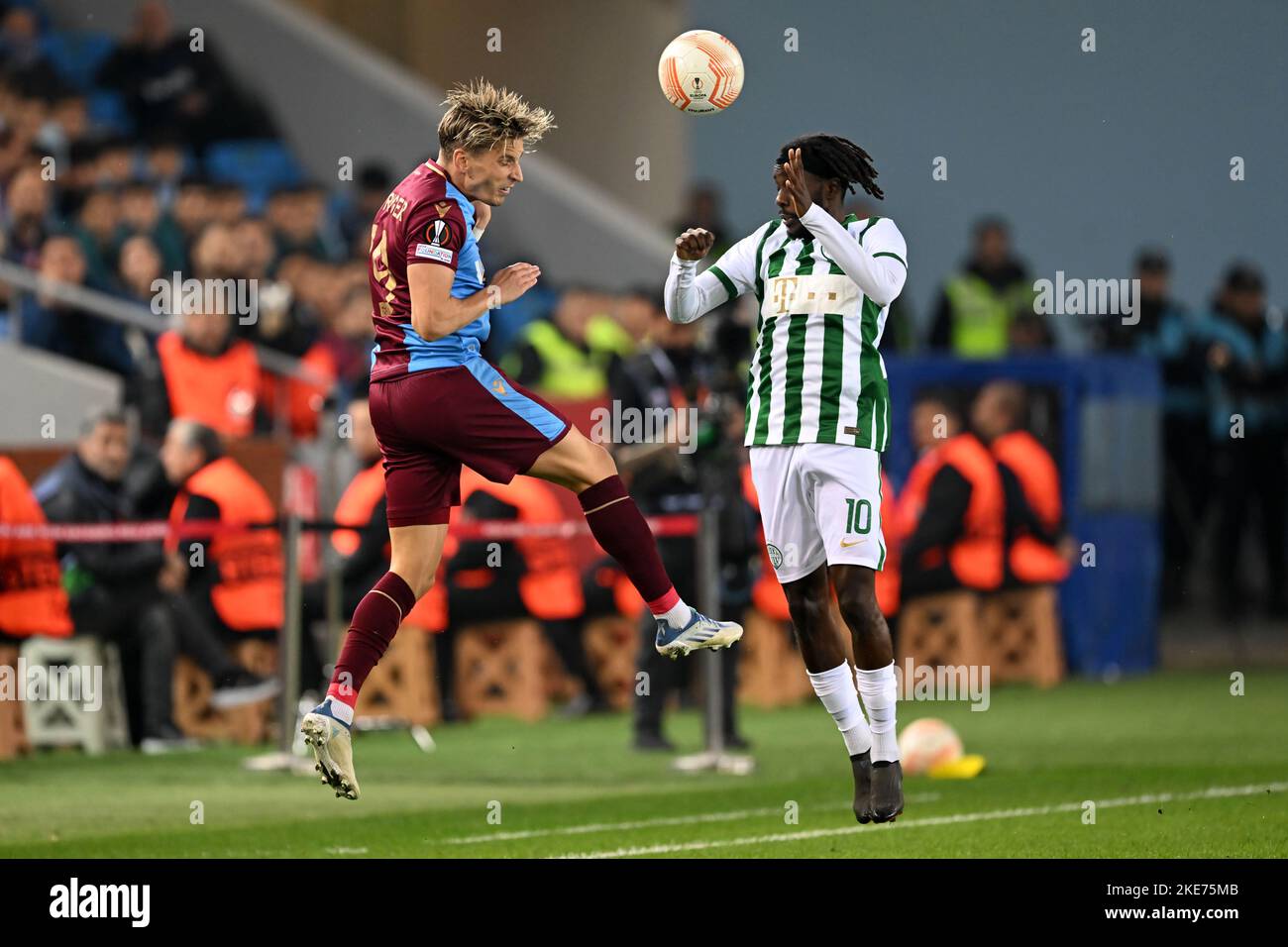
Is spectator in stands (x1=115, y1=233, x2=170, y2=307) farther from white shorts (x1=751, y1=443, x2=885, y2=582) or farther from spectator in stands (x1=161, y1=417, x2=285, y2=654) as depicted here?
white shorts (x1=751, y1=443, x2=885, y2=582)

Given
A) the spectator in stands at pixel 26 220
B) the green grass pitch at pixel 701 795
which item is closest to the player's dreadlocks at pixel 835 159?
the green grass pitch at pixel 701 795

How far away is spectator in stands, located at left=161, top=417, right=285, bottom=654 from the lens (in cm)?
1290

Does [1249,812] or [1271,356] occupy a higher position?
[1271,356]

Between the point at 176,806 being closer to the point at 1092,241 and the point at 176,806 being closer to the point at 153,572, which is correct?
the point at 153,572

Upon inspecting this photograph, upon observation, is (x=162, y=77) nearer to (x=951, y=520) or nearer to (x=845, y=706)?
(x=951, y=520)

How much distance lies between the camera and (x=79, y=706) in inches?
487

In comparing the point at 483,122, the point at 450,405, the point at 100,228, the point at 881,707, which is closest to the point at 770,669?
the point at 100,228

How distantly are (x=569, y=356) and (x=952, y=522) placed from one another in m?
3.51

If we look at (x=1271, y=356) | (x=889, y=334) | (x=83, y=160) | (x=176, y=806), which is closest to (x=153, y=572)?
(x=176, y=806)

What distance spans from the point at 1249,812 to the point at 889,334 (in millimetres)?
8936

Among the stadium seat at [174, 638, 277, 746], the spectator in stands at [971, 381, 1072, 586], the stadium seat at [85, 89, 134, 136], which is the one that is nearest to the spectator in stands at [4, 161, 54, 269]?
the stadium seat at [85, 89, 134, 136]

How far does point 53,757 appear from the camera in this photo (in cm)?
1210

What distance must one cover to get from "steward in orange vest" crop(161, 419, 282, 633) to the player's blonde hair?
5.35m

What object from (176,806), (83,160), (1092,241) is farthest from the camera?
(1092,241)
